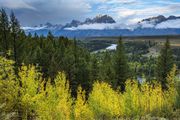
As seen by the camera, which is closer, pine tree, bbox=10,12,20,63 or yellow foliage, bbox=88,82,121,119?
yellow foliage, bbox=88,82,121,119

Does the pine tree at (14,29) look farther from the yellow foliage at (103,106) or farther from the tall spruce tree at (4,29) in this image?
the yellow foliage at (103,106)

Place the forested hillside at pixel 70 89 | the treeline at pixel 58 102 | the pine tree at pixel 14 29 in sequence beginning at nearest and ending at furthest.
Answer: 1. the treeline at pixel 58 102
2. the forested hillside at pixel 70 89
3. the pine tree at pixel 14 29

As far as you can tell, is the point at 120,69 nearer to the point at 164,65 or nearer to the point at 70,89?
the point at 164,65

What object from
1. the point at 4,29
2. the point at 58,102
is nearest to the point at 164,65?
the point at 4,29

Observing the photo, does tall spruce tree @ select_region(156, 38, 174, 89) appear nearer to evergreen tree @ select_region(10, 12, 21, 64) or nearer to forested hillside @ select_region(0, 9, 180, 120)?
forested hillside @ select_region(0, 9, 180, 120)

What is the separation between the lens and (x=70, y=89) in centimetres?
6000

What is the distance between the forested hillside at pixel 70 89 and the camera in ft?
122

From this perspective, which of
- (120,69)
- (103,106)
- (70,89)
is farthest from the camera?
(120,69)

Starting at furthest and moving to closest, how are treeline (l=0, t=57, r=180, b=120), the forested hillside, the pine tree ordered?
the pine tree < the forested hillside < treeline (l=0, t=57, r=180, b=120)

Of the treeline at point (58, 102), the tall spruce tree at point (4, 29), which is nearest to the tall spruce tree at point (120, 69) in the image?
the treeline at point (58, 102)

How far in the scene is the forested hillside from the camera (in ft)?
122

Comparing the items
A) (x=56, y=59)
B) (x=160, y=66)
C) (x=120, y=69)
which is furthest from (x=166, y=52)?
(x=56, y=59)

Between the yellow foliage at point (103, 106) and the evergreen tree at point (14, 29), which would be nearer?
the yellow foliage at point (103, 106)

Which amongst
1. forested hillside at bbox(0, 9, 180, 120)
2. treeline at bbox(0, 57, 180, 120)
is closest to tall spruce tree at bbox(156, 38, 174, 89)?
forested hillside at bbox(0, 9, 180, 120)
